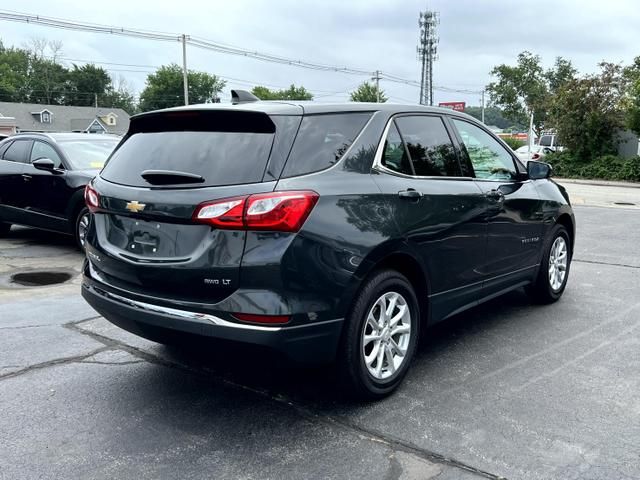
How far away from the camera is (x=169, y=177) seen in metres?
3.29

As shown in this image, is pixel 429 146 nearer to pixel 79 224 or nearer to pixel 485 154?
pixel 485 154

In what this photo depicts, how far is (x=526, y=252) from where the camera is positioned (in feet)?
16.9

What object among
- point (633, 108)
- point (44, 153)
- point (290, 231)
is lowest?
point (290, 231)

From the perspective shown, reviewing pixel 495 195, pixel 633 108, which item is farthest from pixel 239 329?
pixel 633 108

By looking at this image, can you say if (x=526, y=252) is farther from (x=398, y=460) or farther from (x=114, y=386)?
(x=114, y=386)

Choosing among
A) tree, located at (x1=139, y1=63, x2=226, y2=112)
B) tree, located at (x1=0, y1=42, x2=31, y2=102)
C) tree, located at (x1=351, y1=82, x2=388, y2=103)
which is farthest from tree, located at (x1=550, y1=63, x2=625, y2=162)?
tree, located at (x1=0, y1=42, x2=31, y2=102)

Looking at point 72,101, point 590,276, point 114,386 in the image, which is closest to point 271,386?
point 114,386

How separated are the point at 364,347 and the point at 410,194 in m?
0.98

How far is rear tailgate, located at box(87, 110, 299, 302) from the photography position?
306 cm

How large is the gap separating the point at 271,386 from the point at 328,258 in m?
1.15

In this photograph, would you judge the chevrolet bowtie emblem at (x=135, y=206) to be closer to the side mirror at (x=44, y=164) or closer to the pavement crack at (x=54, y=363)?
the pavement crack at (x=54, y=363)

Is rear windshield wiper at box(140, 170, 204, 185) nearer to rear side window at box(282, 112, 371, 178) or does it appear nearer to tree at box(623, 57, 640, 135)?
rear side window at box(282, 112, 371, 178)

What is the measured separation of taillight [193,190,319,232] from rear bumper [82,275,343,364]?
19.3 inches

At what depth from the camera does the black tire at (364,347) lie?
3.31 meters
